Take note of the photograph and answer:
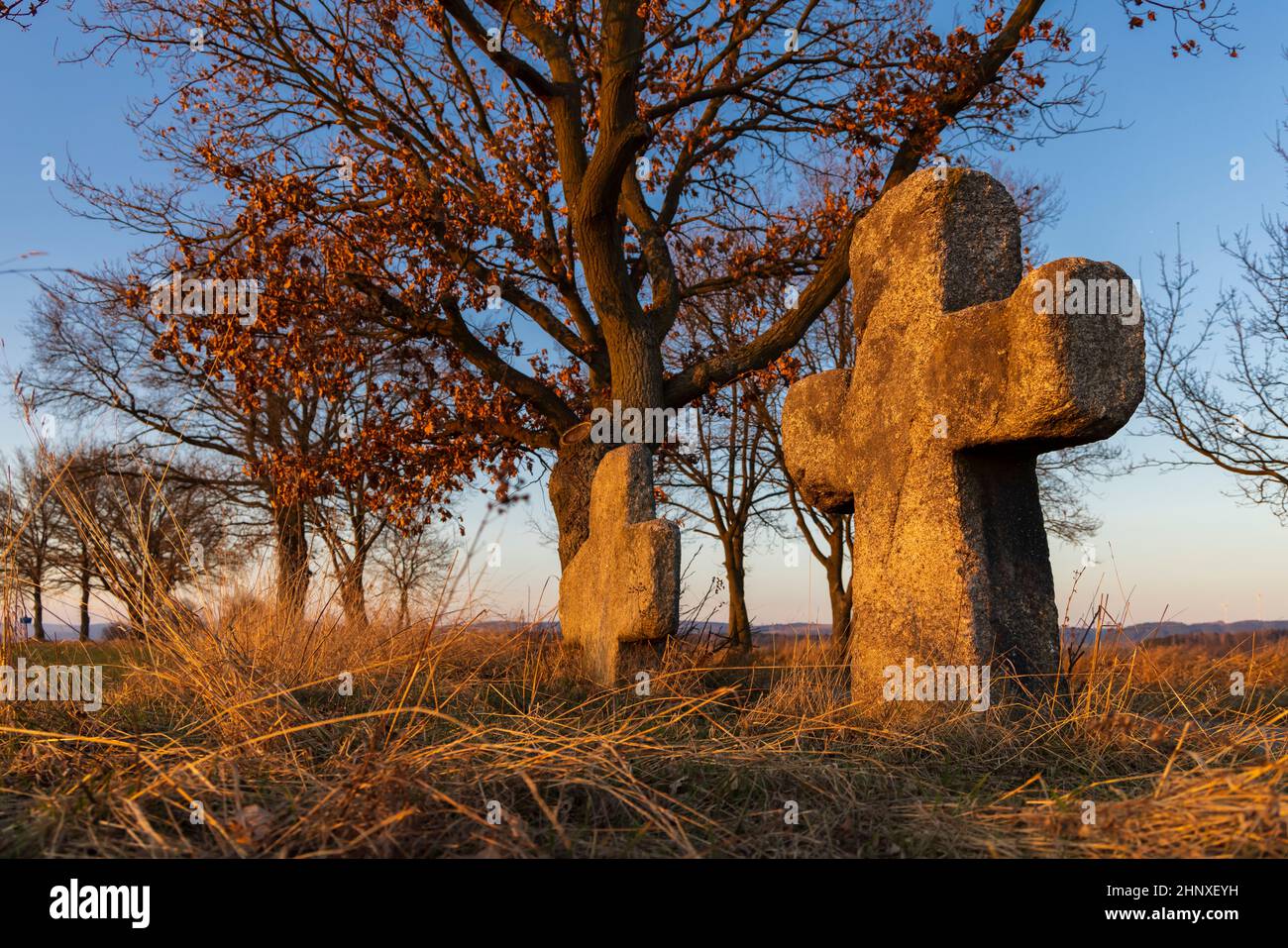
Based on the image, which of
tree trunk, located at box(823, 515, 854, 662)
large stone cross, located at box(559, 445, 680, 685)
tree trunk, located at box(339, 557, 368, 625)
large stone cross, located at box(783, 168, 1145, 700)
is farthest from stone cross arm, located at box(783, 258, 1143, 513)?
tree trunk, located at box(823, 515, 854, 662)

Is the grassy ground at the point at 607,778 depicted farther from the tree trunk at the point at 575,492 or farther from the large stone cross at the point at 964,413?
the tree trunk at the point at 575,492

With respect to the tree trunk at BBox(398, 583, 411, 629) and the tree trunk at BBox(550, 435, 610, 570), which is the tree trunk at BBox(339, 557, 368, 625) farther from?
the tree trunk at BBox(550, 435, 610, 570)

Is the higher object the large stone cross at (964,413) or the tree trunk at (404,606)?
the large stone cross at (964,413)

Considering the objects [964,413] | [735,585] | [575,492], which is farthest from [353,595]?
[735,585]

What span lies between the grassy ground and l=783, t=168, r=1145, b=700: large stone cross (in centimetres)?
35

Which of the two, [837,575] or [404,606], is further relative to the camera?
[837,575]

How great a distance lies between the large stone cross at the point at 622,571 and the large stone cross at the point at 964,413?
1228 mm

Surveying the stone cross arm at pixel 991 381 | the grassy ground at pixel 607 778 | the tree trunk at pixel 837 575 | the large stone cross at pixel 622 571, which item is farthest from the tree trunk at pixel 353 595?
the tree trunk at pixel 837 575

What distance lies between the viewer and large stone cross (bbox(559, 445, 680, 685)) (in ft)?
17.2

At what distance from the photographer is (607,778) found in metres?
2.51

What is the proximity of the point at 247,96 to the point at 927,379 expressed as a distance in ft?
32.3

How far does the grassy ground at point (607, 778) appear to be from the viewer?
2166 millimetres

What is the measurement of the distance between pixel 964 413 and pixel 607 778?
2.25 m

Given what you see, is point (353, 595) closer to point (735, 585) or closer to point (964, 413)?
point (964, 413)
